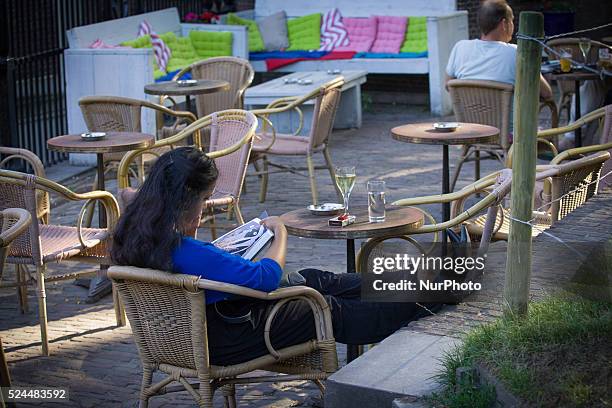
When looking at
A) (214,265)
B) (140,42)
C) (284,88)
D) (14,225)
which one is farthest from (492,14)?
(140,42)

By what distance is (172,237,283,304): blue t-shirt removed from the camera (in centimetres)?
348

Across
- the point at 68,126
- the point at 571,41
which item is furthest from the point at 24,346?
the point at 571,41

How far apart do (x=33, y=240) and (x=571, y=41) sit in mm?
6337

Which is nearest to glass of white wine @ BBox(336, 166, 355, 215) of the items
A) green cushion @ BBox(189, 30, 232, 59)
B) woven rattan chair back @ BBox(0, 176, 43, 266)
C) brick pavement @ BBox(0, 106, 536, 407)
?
brick pavement @ BBox(0, 106, 536, 407)

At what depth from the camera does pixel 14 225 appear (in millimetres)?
3641

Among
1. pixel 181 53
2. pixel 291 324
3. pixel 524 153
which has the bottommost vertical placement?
pixel 291 324

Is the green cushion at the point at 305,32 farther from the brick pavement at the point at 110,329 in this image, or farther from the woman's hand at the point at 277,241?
the woman's hand at the point at 277,241

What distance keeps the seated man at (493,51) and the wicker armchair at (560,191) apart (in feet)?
6.35

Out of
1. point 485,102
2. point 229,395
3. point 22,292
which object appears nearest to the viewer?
point 229,395

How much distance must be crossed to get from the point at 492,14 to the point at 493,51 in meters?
0.26

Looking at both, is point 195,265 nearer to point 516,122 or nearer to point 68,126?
point 516,122

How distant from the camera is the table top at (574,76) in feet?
26.9

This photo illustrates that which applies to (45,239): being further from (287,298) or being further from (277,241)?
(287,298)

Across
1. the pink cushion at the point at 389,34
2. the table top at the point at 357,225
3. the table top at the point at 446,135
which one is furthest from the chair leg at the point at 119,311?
the pink cushion at the point at 389,34
